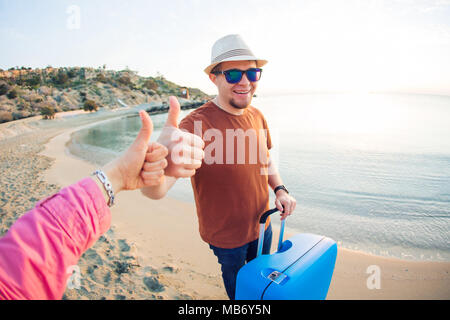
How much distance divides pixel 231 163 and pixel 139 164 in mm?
905

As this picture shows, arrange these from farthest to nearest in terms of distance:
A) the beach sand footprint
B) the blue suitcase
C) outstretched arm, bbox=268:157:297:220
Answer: the beach sand footprint → outstretched arm, bbox=268:157:297:220 → the blue suitcase

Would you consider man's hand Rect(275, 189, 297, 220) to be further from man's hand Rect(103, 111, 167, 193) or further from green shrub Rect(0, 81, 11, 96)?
green shrub Rect(0, 81, 11, 96)

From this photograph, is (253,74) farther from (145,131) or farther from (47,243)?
(47,243)

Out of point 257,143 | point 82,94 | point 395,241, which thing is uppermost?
point 82,94

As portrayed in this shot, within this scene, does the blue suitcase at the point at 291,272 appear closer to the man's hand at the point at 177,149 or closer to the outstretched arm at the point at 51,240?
the man's hand at the point at 177,149

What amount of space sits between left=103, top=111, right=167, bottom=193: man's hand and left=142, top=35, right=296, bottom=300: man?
655 millimetres

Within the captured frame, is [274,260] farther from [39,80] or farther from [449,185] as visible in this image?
[39,80]

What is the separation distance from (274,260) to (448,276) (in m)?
3.33

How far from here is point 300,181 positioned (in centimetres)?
745

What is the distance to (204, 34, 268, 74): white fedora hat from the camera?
73.5 inches

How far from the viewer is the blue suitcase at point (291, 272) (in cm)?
148

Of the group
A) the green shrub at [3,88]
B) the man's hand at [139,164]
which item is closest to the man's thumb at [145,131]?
the man's hand at [139,164]

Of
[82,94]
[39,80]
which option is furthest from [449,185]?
[39,80]

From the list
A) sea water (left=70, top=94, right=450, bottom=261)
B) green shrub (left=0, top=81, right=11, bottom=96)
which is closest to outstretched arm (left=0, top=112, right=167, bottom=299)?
sea water (left=70, top=94, right=450, bottom=261)
